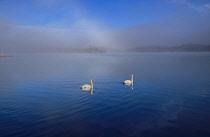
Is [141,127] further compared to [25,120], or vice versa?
[25,120]

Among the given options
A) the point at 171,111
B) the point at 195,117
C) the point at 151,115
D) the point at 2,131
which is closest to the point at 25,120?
the point at 2,131

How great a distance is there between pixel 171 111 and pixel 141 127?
21.3 feet

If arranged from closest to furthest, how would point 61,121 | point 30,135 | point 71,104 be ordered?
1. point 30,135
2. point 61,121
3. point 71,104

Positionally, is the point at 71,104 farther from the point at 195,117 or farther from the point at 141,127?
the point at 195,117

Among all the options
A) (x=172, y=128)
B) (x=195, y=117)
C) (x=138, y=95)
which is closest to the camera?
(x=172, y=128)

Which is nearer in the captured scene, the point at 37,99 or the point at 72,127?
the point at 72,127

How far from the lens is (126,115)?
20203 millimetres

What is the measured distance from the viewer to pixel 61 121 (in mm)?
18266

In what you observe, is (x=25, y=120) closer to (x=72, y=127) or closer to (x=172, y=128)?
(x=72, y=127)

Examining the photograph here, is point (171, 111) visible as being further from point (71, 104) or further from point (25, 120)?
point (25, 120)

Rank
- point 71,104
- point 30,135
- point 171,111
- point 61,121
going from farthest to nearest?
point 71,104 → point 171,111 → point 61,121 → point 30,135

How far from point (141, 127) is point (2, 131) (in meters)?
13.4

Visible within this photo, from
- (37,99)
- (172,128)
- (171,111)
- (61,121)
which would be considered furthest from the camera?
(37,99)

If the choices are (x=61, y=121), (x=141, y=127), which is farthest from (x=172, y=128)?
(x=61, y=121)
